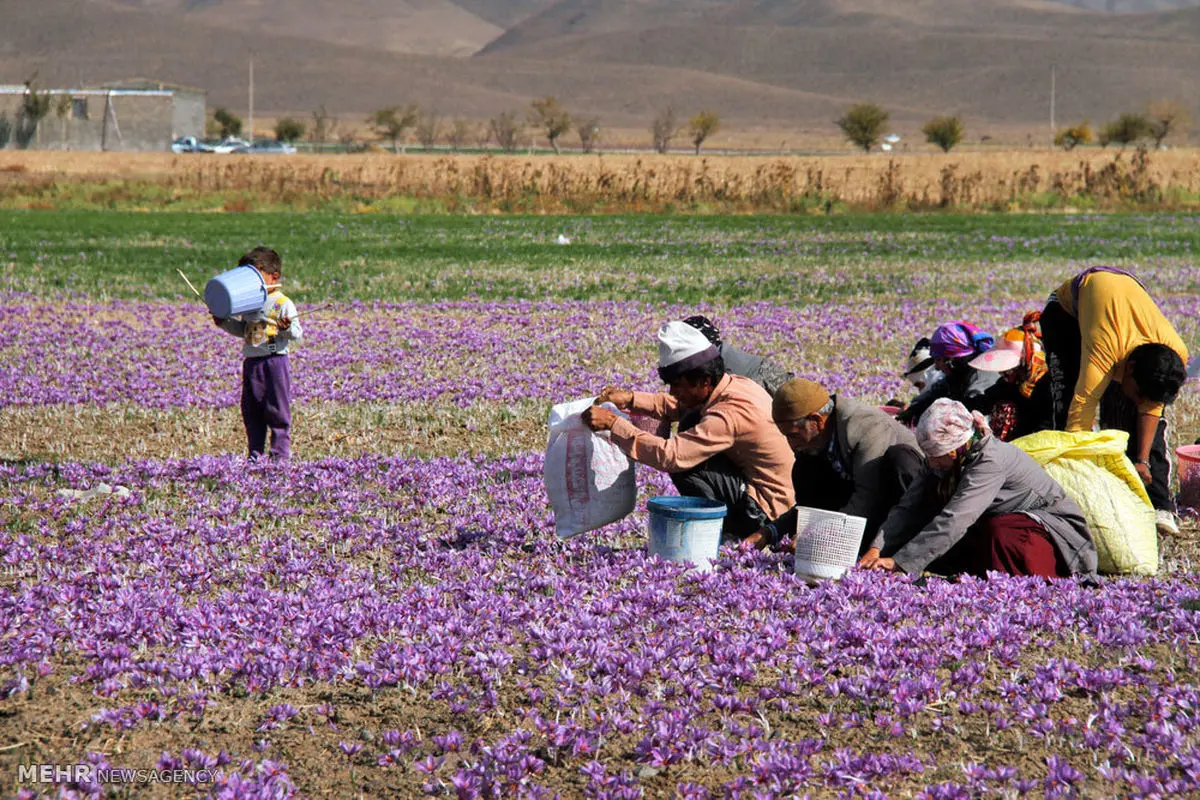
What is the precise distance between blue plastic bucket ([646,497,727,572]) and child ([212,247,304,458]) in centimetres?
380

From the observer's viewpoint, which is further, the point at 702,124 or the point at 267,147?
the point at 702,124

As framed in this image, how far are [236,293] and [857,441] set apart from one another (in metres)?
4.77

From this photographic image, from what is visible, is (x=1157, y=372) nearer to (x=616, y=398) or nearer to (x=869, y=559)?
(x=869, y=559)

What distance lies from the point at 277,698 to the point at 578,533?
8.03 feet

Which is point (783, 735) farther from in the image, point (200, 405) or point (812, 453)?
point (200, 405)

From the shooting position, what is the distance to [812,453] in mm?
8055

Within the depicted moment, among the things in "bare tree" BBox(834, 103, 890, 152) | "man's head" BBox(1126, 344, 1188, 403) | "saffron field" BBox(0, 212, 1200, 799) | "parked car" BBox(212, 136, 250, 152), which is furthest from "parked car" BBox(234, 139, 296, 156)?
"man's head" BBox(1126, 344, 1188, 403)

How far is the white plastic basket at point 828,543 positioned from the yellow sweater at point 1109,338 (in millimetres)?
2384

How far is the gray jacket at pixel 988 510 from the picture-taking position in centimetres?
694

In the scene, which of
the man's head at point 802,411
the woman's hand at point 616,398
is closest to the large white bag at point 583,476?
the woman's hand at point 616,398

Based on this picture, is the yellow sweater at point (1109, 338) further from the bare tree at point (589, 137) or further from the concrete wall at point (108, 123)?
the concrete wall at point (108, 123)

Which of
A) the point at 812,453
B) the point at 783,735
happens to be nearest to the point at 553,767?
the point at 783,735

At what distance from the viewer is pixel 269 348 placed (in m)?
A: 10.1

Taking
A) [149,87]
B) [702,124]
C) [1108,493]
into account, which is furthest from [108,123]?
[1108,493]
